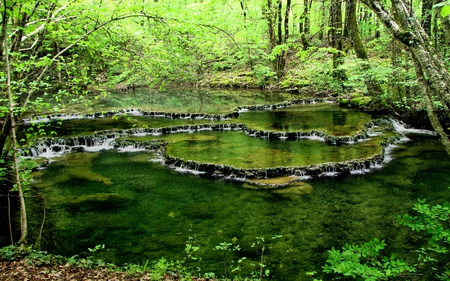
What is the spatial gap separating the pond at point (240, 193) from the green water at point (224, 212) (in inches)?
1.2

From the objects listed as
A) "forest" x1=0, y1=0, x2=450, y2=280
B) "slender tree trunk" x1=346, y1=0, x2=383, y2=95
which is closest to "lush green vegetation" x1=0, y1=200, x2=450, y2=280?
"forest" x1=0, y1=0, x2=450, y2=280

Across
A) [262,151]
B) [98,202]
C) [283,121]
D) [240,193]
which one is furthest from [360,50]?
[98,202]

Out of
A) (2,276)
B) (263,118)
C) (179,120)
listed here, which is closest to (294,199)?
(2,276)

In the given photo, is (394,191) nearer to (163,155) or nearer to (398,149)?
(398,149)

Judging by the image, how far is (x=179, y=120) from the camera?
18953 mm

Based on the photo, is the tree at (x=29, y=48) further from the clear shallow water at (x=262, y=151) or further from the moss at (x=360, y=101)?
the moss at (x=360, y=101)

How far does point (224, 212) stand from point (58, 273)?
4174 mm

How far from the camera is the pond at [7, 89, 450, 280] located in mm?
6672

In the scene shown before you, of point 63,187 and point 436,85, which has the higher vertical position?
point 436,85

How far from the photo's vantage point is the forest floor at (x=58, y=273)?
14.9 feet

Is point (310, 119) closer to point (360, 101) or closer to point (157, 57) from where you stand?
point (360, 101)

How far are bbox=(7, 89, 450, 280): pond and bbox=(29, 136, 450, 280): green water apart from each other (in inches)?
1.2

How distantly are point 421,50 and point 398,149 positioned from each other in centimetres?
1003

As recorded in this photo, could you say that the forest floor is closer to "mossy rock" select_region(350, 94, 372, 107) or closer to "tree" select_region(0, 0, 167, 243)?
"tree" select_region(0, 0, 167, 243)
